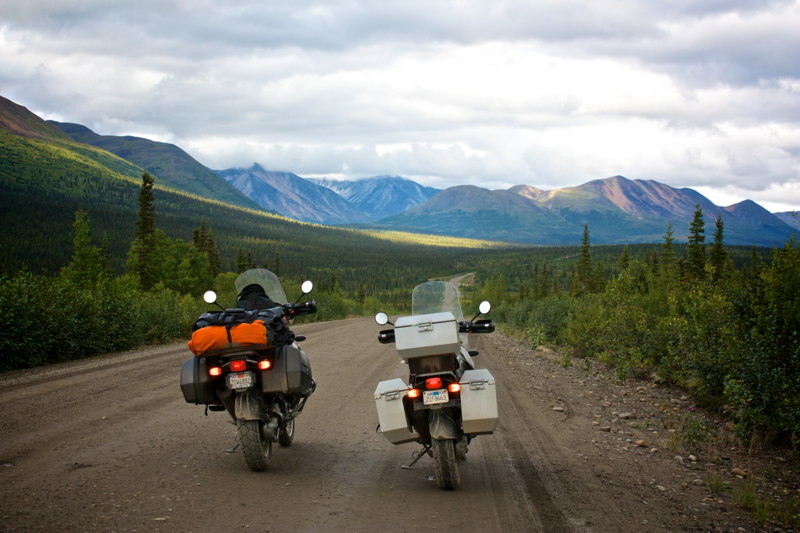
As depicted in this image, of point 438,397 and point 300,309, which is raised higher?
point 300,309

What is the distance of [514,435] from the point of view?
812cm

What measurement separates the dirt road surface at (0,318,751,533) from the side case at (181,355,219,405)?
894 millimetres

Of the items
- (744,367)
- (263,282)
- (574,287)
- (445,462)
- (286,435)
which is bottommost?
(574,287)

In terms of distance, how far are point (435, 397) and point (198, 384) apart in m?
2.84

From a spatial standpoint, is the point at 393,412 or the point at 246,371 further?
the point at 246,371

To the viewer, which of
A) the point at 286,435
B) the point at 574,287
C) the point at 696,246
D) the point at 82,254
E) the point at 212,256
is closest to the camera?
the point at 286,435

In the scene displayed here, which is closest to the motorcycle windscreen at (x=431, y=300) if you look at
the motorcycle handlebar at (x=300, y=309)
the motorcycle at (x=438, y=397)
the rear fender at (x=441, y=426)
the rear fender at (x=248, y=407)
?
the motorcycle at (x=438, y=397)

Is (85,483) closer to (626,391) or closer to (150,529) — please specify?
(150,529)

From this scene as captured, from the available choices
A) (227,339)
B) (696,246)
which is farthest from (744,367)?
(696,246)

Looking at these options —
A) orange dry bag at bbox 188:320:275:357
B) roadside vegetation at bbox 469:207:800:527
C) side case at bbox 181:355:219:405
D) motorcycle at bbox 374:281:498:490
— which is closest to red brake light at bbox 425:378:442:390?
motorcycle at bbox 374:281:498:490

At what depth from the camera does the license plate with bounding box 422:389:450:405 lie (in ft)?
17.9

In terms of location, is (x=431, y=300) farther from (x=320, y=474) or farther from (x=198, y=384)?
(x=198, y=384)

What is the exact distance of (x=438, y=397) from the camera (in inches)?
215

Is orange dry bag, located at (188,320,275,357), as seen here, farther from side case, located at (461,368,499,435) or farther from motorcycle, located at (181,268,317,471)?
side case, located at (461,368,499,435)
